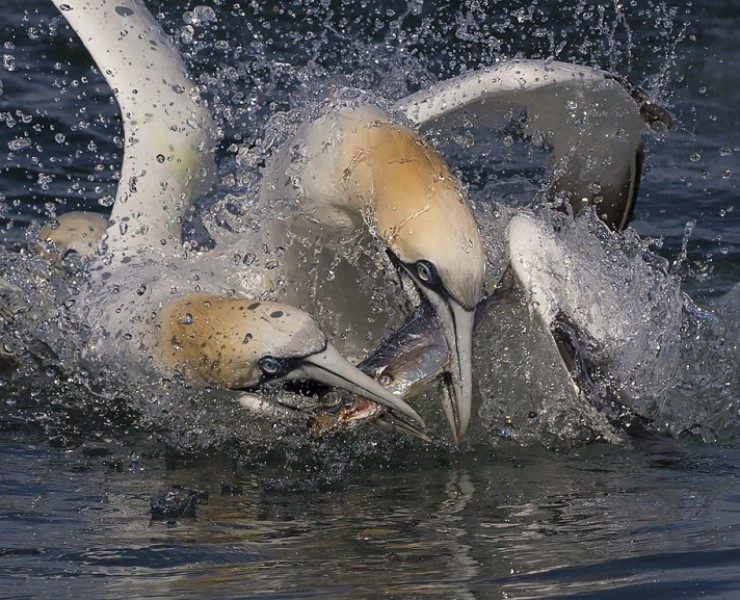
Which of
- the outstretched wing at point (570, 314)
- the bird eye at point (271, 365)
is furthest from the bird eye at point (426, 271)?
the outstretched wing at point (570, 314)

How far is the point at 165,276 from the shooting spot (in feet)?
21.8

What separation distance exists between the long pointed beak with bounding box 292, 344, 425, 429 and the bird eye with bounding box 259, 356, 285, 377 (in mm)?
87

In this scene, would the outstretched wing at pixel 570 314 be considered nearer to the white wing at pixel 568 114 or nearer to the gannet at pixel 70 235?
the white wing at pixel 568 114

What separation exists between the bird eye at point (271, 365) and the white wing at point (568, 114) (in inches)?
83.1

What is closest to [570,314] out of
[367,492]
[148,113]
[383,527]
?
[367,492]

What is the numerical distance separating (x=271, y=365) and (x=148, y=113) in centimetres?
253

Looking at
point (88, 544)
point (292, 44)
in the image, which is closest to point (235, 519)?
point (88, 544)

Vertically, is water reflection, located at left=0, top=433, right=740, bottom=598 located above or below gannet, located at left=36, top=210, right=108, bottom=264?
below

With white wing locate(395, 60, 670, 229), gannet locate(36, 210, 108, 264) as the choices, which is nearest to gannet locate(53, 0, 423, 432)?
gannet locate(36, 210, 108, 264)

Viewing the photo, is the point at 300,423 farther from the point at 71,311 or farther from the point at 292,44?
the point at 292,44

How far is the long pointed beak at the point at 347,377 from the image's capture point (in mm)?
5793

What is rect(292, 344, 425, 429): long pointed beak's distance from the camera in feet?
19.0

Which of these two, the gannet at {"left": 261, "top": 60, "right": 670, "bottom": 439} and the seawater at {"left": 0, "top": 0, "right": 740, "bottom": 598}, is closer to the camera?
the seawater at {"left": 0, "top": 0, "right": 740, "bottom": 598}

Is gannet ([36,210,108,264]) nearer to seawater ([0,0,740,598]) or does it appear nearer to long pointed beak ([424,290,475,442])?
seawater ([0,0,740,598])
